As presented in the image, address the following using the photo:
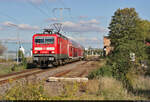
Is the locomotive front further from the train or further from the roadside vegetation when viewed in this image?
the roadside vegetation

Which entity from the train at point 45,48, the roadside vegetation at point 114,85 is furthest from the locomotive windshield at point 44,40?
the roadside vegetation at point 114,85

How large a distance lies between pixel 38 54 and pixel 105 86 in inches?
595

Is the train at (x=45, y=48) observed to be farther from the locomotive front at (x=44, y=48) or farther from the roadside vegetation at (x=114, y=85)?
the roadside vegetation at (x=114, y=85)

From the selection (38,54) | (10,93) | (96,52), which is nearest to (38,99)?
(10,93)

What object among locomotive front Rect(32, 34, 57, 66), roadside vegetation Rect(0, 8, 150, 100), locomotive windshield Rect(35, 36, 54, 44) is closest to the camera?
roadside vegetation Rect(0, 8, 150, 100)

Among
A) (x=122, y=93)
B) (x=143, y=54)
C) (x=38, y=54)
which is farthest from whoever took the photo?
(x=38, y=54)

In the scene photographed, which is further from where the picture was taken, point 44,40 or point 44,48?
point 44,40

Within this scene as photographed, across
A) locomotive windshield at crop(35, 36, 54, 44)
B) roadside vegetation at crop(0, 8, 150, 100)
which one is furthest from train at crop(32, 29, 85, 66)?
roadside vegetation at crop(0, 8, 150, 100)

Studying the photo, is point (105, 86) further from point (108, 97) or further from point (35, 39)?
point (35, 39)

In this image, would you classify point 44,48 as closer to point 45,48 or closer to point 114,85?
point 45,48

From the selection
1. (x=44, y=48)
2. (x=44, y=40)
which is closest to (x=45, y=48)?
(x=44, y=48)

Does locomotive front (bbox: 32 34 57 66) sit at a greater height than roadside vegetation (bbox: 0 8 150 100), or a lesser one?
greater

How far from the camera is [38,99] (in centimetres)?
741

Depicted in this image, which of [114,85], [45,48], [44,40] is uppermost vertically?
[44,40]
